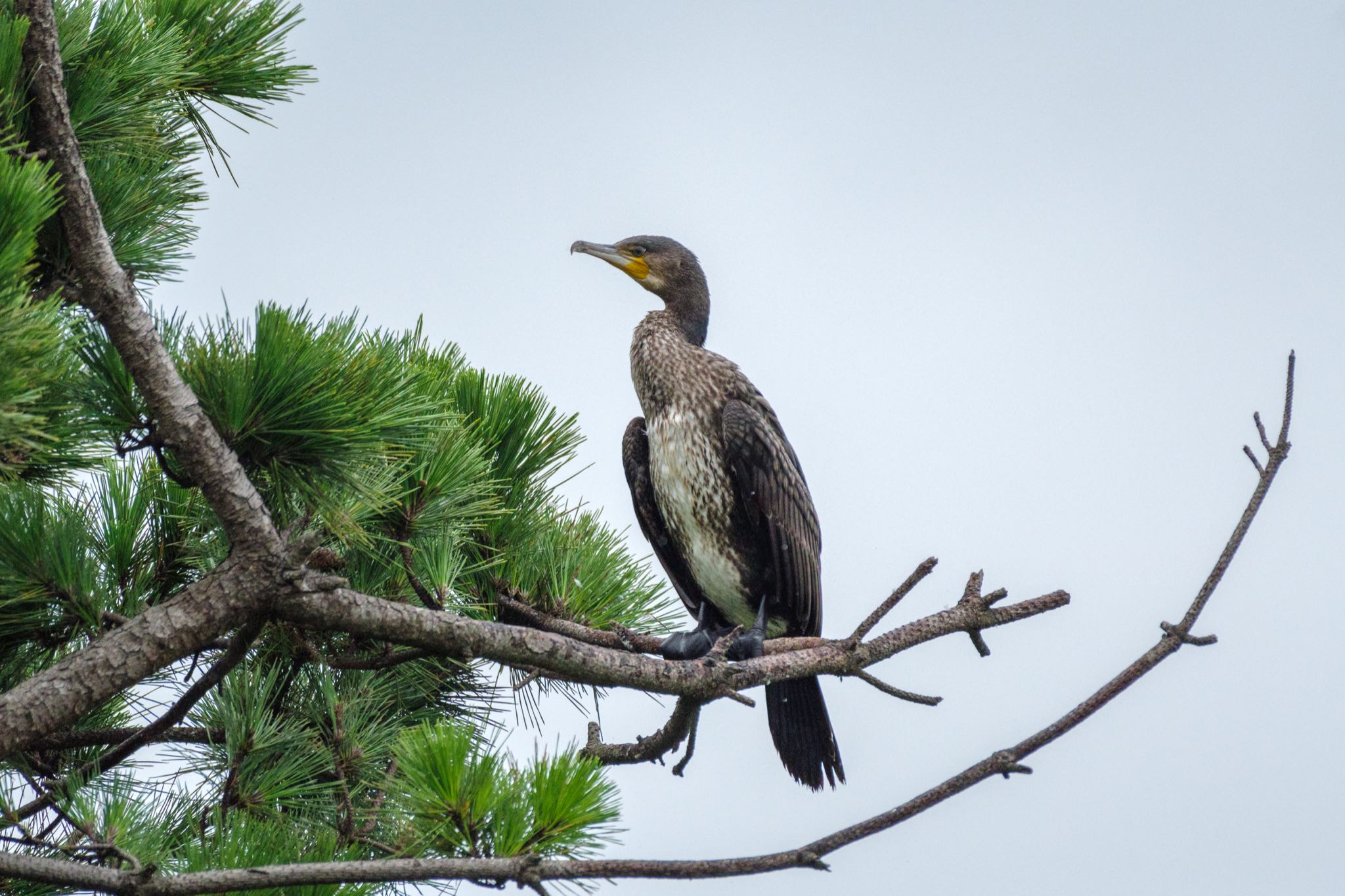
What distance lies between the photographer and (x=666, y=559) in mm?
4293

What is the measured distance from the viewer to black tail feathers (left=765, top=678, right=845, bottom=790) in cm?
376

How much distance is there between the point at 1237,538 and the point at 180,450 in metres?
1.58

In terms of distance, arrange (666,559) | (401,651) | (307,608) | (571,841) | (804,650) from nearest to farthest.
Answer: (571,841)
(307,608)
(401,651)
(804,650)
(666,559)

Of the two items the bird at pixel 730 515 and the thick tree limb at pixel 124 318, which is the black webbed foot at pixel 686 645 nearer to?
the bird at pixel 730 515

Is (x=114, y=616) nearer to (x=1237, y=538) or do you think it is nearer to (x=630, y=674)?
(x=630, y=674)

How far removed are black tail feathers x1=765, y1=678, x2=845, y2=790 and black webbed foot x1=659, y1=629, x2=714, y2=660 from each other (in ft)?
Answer: 0.92

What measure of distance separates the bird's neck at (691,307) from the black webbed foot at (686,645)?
4.14 feet

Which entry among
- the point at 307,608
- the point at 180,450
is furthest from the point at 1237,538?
the point at 180,450

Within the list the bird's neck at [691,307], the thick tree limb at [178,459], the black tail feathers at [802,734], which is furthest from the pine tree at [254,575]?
the bird's neck at [691,307]

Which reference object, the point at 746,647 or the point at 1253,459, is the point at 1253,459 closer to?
the point at 1253,459

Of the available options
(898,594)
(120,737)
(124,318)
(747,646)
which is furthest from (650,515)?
(124,318)

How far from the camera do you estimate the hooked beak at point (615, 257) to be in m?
4.62

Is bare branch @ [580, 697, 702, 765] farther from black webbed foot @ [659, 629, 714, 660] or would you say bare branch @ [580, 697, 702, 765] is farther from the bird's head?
the bird's head

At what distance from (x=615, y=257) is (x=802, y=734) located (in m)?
1.84
